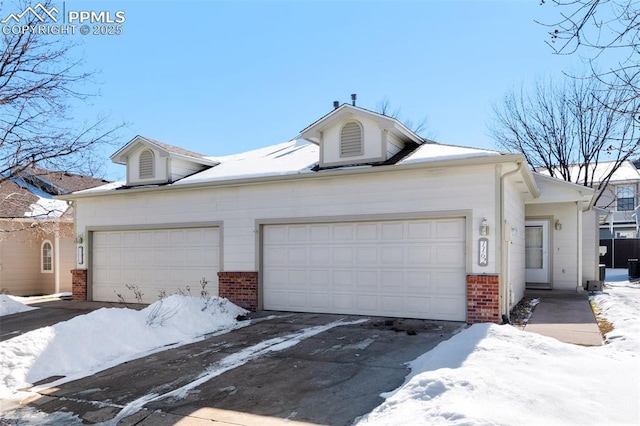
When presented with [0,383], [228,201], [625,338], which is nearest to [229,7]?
[228,201]

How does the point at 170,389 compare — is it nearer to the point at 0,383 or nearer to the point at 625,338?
the point at 0,383

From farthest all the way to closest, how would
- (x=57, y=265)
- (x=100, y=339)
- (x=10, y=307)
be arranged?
(x=57, y=265) < (x=10, y=307) < (x=100, y=339)

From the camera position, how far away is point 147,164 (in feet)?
43.8

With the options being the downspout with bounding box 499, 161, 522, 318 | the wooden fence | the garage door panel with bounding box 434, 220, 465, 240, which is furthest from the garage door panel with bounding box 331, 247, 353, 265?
the wooden fence

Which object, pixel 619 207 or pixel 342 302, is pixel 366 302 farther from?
pixel 619 207

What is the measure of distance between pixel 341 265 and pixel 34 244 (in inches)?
526

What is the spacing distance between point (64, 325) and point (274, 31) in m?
8.28

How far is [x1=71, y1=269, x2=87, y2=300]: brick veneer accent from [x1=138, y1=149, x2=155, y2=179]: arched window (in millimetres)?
3608

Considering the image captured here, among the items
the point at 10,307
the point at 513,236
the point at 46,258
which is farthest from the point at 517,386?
the point at 46,258

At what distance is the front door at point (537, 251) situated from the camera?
47.7 feet

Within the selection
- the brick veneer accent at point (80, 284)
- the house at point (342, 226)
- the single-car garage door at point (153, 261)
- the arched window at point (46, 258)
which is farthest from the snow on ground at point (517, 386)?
the arched window at point (46, 258)

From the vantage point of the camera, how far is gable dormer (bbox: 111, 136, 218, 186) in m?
13.0

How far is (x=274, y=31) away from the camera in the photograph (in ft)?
37.2

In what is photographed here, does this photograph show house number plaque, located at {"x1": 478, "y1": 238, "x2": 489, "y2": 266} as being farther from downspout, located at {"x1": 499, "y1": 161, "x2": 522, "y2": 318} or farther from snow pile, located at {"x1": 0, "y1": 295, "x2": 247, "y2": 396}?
snow pile, located at {"x1": 0, "y1": 295, "x2": 247, "y2": 396}
